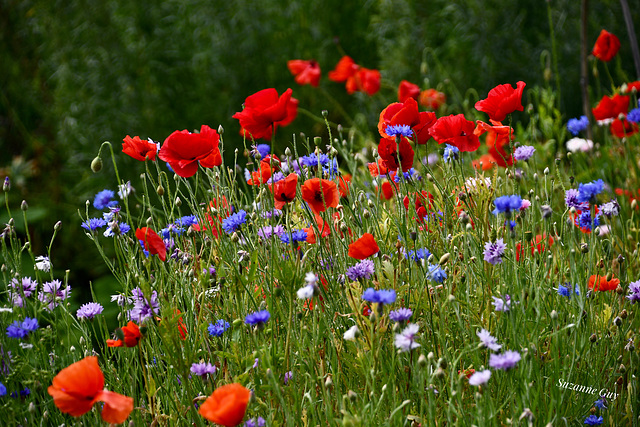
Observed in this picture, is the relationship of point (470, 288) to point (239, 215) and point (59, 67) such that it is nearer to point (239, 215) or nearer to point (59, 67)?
point (239, 215)

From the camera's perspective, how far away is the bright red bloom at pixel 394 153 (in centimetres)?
144

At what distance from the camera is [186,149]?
1.36 metres

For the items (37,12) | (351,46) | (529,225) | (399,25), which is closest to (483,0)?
(399,25)

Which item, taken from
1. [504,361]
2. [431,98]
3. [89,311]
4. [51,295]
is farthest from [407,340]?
[431,98]

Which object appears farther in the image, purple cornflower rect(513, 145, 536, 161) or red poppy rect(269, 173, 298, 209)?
purple cornflower rect(513, 145, 536, 161)

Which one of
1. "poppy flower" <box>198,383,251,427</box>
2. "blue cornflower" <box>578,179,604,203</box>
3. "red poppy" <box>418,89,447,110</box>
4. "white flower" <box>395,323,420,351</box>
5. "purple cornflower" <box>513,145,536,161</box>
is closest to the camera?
"poppy flower" <box>198,383,251,427</box>

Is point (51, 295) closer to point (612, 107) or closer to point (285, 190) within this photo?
point (285, 190)

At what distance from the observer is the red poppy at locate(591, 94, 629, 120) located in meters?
2.33

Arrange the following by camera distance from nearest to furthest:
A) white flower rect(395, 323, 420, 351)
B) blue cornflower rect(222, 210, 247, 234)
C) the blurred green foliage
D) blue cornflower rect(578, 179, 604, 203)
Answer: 1. white flower rect(395, 323, 420, 351)
2. blue cornflower rect(578, 179, 604, 203)
3. blue cornflower rect(222, 210, 247, 234)
4. the blurred green foliage

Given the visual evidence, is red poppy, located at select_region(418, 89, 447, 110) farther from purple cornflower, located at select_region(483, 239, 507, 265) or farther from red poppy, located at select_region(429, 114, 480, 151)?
purple cornflower, located at select_region(483, 239, 507, 265)

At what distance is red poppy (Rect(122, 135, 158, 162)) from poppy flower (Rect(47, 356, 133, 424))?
54 centimetres

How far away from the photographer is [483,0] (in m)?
3.65

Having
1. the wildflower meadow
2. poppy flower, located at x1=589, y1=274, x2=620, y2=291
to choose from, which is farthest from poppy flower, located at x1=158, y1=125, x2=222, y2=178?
poppy flower, located at x1=589, y1=274, x2=620, y2=291

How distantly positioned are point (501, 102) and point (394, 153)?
251 mm
